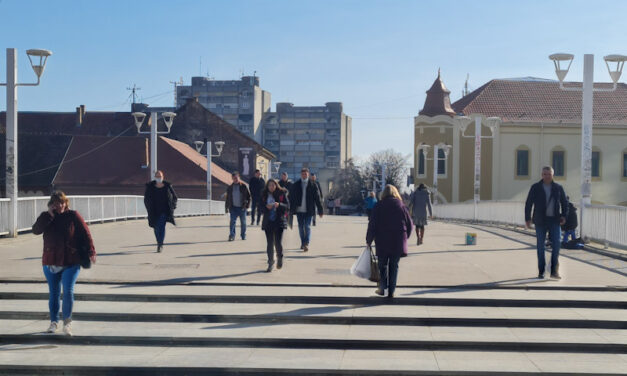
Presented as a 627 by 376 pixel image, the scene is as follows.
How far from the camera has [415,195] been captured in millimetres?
18531

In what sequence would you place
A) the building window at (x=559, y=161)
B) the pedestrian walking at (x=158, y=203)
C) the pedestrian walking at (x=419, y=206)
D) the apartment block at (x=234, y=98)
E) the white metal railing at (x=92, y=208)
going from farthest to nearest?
the apartment block at (x=234, y=98) → the building window at (x=559, y=161) → the pedestrian walking at (x=419, y=206) → the white metal railing at (x=92, y=208) → the pedestrian walking at (x=158, y=203)

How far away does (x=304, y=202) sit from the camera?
1521 cm

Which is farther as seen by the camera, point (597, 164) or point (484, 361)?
point (597, 164)

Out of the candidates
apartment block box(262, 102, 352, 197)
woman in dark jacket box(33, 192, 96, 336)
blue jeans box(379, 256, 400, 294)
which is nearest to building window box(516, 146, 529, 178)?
blue jeans box(379, 256, 400, 294)

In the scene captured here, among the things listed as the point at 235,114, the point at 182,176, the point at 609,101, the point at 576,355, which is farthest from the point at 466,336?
the point at 235,114

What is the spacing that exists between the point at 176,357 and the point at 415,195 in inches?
462

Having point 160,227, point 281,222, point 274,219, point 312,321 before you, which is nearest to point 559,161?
point 160,227

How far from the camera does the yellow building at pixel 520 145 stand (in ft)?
202

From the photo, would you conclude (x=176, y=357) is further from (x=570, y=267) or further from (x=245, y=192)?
(x=245, y=192)

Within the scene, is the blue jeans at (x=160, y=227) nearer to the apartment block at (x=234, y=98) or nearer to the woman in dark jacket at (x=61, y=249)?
the woman in dark jacket at (x=61, y=249)

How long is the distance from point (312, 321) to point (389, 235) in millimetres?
1715

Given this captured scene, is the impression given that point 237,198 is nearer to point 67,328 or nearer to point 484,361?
point 67,328

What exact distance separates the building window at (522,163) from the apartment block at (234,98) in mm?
79766

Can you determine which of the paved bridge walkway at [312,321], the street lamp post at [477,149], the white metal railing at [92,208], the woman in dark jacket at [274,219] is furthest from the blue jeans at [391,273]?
the street lamp post at [477,149]
